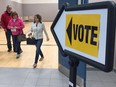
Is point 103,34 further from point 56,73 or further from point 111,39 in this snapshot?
point 56,73

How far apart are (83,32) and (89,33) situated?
0.13ft

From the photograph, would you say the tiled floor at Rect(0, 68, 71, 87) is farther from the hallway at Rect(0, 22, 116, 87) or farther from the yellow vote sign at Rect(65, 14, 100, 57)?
the yellow vote sign at Rect(65, 14, 100, 57)

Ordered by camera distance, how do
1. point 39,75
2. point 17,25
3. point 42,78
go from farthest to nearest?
point 17,25, point 39,75, point 42,78

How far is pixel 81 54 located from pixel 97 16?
6.3 inches

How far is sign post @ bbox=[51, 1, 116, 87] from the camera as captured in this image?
22.8 inches

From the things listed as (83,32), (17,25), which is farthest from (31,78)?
(83,32)

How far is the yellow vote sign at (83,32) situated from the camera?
0.63 meters

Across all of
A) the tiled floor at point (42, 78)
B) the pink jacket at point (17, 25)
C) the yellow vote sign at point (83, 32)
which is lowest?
the tiled floor at point (42, 78)

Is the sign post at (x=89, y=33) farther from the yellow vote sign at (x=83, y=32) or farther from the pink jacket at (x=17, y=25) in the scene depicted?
the pink jacket at (x=17, y=25)

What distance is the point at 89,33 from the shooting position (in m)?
0.66

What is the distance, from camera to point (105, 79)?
4102mm

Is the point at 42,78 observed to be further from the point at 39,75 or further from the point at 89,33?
the point at 89,33

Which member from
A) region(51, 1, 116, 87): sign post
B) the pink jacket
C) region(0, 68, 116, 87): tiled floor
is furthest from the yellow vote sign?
the pink jacket

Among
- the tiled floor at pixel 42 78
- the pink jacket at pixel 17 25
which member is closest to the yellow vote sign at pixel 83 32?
the tiled floor at pixel 42 78
